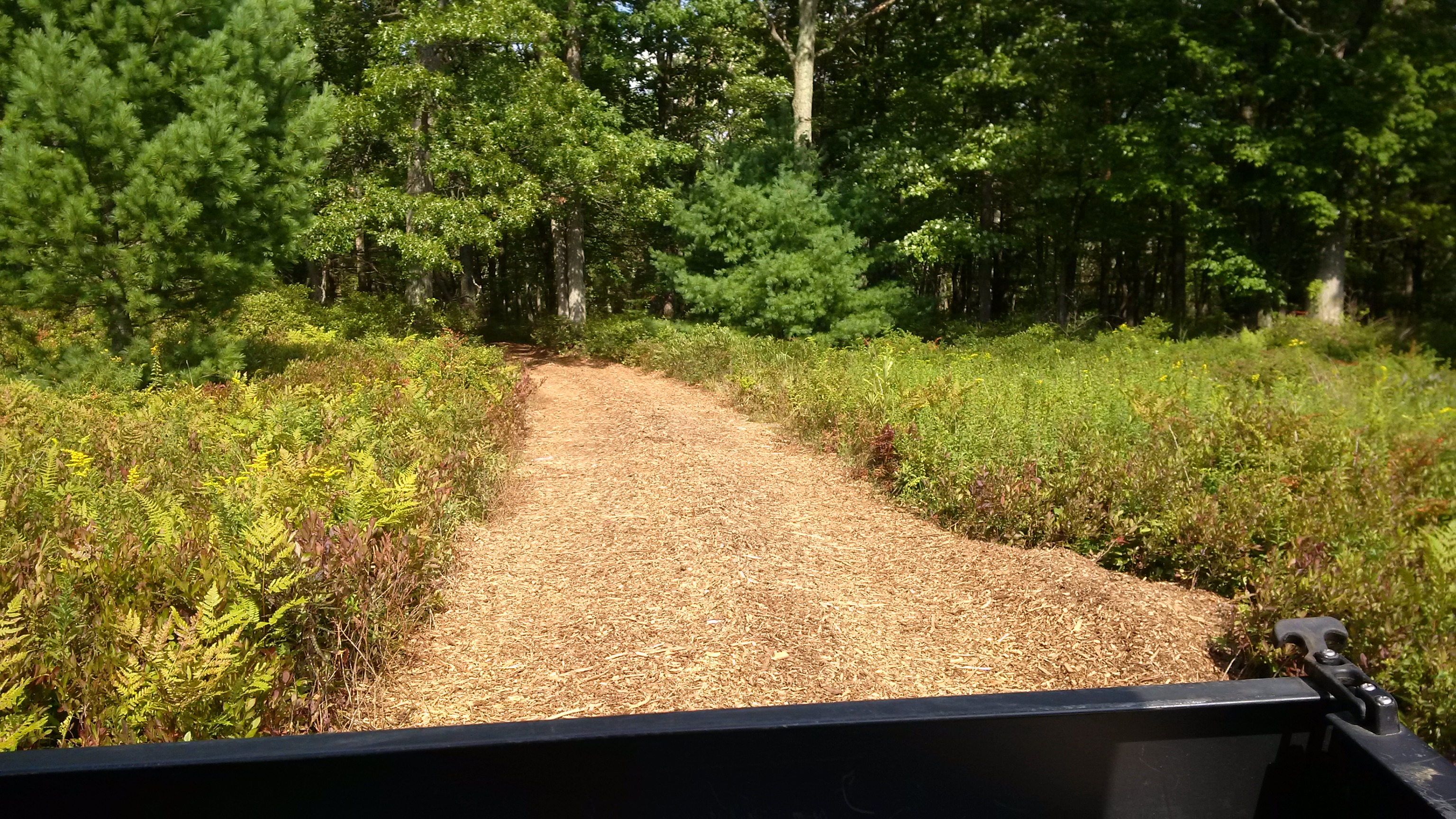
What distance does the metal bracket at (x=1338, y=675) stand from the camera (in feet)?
5.54

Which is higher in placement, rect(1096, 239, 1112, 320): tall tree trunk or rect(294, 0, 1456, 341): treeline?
rect(294, 0, 1456, 341): treeline

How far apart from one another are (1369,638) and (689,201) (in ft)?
54.7

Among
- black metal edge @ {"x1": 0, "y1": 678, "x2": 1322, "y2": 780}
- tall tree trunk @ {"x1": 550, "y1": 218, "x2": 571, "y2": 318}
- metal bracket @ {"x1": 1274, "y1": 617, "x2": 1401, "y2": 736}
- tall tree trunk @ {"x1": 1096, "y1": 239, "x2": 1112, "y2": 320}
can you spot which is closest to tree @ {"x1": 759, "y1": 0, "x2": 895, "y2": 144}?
tall tree trunk @ {"x1": 550, "y1": 218, "x2": 571, "y2": 318}

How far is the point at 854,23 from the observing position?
22078 mm

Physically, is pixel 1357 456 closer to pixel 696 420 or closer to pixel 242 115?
pixel 696 420

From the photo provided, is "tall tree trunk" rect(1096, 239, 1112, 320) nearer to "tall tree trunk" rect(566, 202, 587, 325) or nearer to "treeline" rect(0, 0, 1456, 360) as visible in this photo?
"treeline" rect(0, 0, 1456, 360)

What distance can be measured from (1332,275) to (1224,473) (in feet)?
48.1

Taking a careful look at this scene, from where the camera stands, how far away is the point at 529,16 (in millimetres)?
17422

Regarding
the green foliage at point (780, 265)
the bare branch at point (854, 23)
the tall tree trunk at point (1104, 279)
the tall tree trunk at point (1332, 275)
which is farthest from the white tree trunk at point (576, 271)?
the tall tree trunk at point (1104, 279)

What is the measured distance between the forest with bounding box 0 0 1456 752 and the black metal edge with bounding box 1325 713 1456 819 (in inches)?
110

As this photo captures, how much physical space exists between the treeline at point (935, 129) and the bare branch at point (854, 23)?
102mm

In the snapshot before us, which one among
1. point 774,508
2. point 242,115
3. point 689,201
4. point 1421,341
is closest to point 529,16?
point 689,201

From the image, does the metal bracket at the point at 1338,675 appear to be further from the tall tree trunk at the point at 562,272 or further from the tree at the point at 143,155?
the tall tree trunk at the point at 562,272

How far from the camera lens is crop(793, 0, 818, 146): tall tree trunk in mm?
20078
